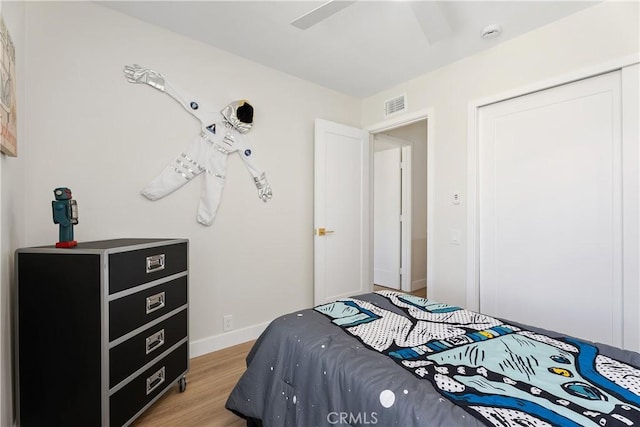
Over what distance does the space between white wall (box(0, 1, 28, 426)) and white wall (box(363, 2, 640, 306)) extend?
2.84m

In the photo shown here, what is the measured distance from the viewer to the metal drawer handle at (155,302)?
66.0 inches

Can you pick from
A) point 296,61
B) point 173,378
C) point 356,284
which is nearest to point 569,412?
point 173,378

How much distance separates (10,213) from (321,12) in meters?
1.86

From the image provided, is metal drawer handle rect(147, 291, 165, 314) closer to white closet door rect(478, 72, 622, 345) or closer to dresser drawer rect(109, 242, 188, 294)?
dresser drawer rect(109, 242, 188, 294)

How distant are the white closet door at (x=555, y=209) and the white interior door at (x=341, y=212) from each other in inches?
48.2

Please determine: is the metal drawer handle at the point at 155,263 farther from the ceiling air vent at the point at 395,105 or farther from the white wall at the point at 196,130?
the ceiling air vent at the point at 395,105

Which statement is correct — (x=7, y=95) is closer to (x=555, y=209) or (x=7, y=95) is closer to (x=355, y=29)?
(x=355, y=29)

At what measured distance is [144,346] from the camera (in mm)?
1640

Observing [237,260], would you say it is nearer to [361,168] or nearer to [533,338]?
[361,168]

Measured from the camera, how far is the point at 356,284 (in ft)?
11.1

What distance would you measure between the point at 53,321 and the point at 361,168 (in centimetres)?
280

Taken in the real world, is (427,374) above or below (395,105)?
below

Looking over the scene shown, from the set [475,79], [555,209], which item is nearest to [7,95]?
[475,79]

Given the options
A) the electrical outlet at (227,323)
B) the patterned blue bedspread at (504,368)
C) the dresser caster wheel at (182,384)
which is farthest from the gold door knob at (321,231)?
the dresser caster wheel at (182,384)
